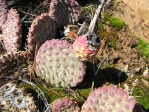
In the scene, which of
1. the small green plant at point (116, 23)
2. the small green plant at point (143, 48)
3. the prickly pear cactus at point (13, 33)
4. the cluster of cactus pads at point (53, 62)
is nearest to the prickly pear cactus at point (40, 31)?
the cluster of cactus pads at point (53, 62)

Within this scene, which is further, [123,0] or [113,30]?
[123,0]

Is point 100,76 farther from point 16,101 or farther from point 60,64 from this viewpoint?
point 16,101

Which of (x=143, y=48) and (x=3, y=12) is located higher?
(x=3, y=12)

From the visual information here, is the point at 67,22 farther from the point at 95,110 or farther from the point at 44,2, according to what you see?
the point at 95,110

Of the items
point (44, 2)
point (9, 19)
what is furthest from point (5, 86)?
point (44, 2)

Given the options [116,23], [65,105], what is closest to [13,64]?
[65,105]

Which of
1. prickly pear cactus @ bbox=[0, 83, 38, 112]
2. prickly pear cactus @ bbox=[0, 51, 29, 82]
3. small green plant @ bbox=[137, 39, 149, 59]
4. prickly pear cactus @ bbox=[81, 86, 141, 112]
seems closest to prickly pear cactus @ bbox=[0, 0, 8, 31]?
prickly pear cactus @ bbox=[0, 51, 29, 82]
